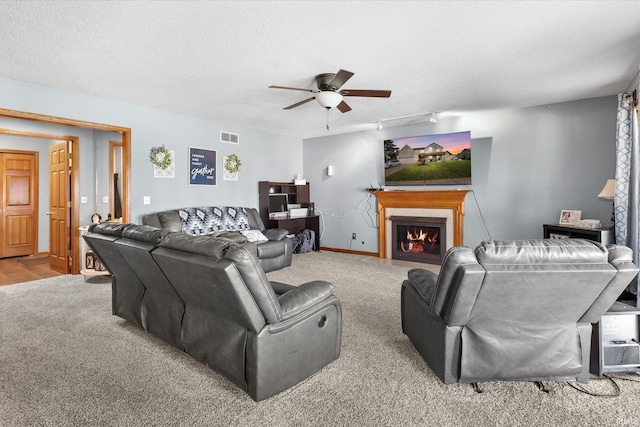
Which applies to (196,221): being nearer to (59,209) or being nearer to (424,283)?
(59,209)

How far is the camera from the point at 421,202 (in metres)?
5.73

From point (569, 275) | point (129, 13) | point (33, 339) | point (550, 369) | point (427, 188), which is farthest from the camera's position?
point (427, 188)

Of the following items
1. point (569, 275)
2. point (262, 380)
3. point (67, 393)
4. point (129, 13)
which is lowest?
point (67, 393)

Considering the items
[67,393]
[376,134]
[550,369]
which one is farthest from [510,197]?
[67,393]

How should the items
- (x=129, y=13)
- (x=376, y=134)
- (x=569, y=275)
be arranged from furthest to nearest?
(x=376, y=134), (x=129, y=13), (x=569, y=275)

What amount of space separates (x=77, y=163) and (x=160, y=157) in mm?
1330

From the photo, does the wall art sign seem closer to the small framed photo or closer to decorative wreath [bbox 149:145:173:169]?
decorative wreath [bbox 149:145:173:169]

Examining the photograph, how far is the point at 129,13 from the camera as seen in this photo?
231 cm

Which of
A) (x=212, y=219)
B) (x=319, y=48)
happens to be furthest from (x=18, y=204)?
(x=319, y=48)

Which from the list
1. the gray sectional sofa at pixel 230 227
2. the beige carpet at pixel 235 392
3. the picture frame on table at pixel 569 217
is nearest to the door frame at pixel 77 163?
the gray sectional sofa at pixel 230 227

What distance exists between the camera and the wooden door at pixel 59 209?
16.4 feet

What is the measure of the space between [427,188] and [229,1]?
443 centimetres

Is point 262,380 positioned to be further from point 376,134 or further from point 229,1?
point 376,134

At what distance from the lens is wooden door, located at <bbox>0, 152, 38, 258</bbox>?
20.1 ft
